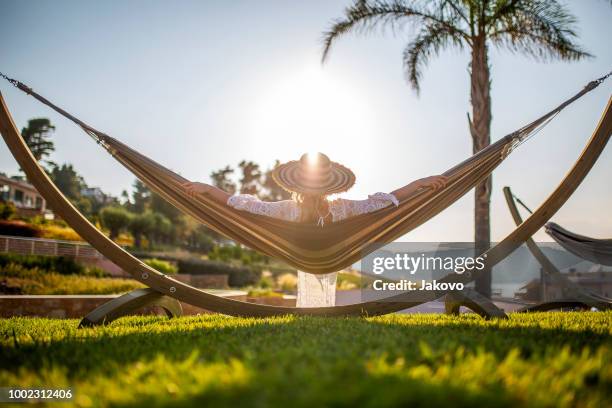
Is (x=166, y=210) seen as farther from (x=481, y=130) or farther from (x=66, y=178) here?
(x=481, y=130)

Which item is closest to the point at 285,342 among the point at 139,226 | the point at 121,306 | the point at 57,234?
the point at 121,306

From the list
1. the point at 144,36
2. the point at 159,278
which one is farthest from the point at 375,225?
the point at 144,36

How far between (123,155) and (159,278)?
944 millimetres

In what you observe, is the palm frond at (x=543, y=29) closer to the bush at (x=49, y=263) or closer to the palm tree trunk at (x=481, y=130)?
the palm tree trunk at (x=481, y=130)

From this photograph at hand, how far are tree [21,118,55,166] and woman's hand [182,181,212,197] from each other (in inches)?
1205

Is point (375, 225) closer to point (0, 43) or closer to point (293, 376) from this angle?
point (293, 376)

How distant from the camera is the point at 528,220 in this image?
127 inches

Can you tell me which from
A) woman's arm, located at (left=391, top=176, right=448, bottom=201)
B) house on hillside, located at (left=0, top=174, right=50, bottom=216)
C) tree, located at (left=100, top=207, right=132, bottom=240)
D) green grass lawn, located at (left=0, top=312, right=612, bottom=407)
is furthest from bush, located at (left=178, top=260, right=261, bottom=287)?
house on hillside, located at (left=0, top=174, right=50, bottom=216)

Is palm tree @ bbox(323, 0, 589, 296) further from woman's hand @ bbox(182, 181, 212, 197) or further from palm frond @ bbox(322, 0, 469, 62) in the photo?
woman's hand @ bbox(182, 181, 212, 197)

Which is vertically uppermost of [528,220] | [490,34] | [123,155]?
[490,34]

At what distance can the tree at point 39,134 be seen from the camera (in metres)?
29.1

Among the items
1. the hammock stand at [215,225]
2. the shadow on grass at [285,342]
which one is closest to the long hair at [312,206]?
the hammock stand at [215,225]

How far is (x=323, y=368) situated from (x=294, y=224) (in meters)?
1.87

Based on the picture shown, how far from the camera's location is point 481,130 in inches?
263
